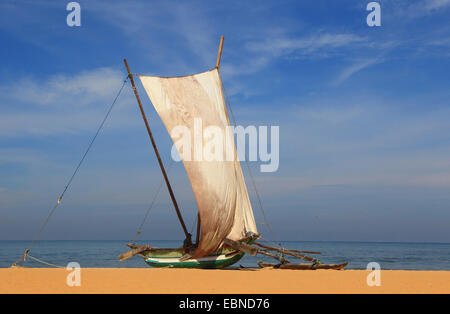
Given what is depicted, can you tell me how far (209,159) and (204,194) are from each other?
6.74ft

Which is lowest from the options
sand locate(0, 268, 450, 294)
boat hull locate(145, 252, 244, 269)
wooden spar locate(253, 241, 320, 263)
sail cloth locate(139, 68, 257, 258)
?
sand locate(0, 268, 450, 294)

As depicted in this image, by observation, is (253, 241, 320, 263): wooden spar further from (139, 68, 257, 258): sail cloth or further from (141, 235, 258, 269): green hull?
(141, 235, 258, 269): green hull

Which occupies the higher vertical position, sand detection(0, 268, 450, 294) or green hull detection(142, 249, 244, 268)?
green hull detection(142, 249, 244, 268)

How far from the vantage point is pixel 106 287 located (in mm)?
15008

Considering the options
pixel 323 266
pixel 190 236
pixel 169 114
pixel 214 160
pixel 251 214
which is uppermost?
pixel 169 114

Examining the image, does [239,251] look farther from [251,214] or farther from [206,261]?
[251,214]

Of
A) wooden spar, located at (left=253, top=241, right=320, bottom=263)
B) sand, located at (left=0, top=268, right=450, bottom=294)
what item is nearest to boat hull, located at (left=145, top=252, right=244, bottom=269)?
wooden spar, located at (left=253, top=241, right=320, bottom=263)

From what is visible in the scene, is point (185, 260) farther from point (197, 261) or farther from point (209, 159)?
point (209, 159)

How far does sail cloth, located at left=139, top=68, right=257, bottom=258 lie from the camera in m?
23.7

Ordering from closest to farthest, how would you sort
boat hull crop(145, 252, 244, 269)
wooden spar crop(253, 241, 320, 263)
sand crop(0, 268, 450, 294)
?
sand crop(0, 268, 450, 294), wooden spar crop(253, 241, 320, 263), boat hull crop(145, 252, 244, 269)

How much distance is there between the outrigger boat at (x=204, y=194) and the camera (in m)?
23.7

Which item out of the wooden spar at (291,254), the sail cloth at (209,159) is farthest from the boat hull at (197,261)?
the wooden spar at (291,254)
